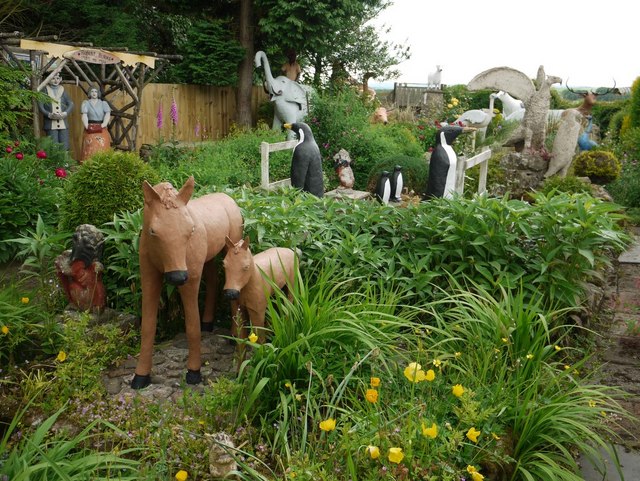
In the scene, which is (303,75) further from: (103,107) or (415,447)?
(415,447)

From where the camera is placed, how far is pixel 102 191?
4574 mm

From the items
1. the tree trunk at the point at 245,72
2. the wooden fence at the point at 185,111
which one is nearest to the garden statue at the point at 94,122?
the wooden fence at the point at 185,111

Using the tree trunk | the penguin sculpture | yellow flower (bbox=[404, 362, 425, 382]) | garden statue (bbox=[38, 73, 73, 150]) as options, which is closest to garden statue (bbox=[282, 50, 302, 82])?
the tree trunk

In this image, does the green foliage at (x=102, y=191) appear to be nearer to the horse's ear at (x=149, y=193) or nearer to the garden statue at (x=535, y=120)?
the horse's ear at (x=149, y=193)

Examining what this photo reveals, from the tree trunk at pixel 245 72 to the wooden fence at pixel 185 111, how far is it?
2.88 feet

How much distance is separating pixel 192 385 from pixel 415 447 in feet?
4.83

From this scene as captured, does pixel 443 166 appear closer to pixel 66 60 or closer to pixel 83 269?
pixel 83 269

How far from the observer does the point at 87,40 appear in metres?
14.5

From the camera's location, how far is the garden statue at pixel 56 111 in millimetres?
10625

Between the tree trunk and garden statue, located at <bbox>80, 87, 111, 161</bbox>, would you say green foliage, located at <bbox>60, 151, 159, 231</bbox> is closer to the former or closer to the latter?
garden statue, located at <bbox>80, 87, 111, 161</bbox>

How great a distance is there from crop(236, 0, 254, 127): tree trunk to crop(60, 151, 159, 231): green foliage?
12192 mm

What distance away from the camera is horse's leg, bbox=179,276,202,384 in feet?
11.0

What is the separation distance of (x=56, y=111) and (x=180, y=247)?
9210mm

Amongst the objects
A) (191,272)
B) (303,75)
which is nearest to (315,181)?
(191,272)
